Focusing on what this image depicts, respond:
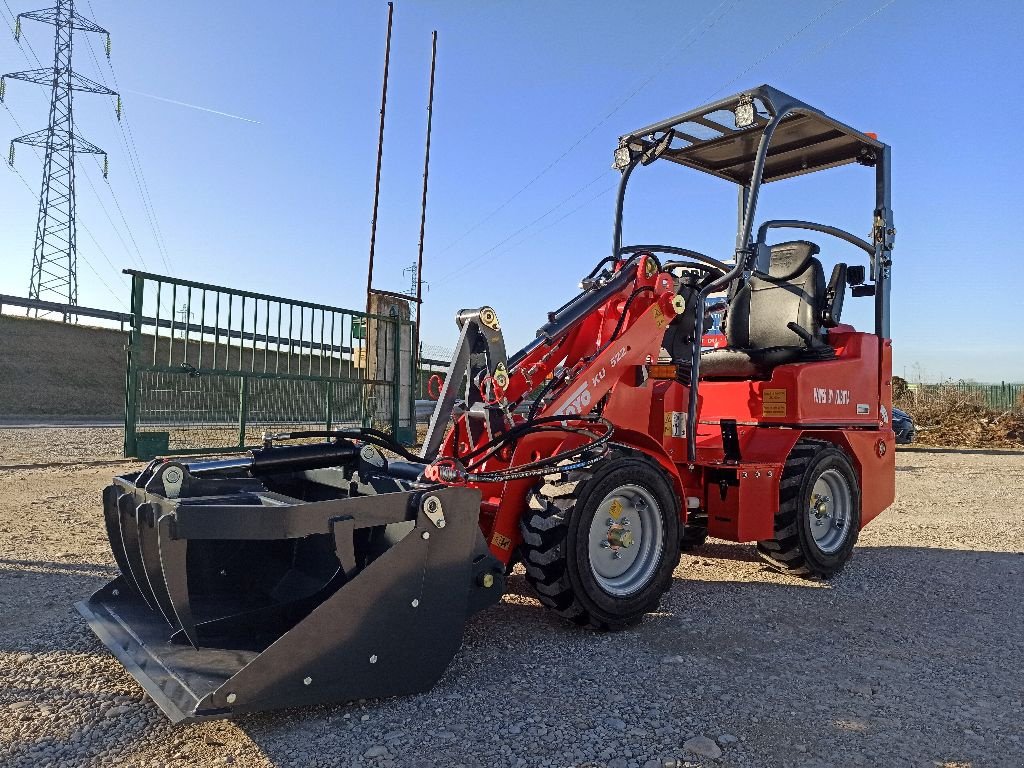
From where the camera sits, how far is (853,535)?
562cm

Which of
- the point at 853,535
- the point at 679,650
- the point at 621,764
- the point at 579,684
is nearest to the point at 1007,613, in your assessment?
the point at 853,535

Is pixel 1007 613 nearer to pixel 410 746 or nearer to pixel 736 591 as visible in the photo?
pixel 736 591

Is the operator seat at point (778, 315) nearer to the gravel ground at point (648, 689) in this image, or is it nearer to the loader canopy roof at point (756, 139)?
the loader canopy roof at point (756, 139)

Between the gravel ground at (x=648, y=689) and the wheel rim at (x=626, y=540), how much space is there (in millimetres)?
279

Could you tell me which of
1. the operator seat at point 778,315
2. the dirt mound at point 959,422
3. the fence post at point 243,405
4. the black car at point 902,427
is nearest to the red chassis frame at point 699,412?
the operator seat at point 778,315

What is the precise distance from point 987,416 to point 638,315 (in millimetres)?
20240

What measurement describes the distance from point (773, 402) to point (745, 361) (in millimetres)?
398

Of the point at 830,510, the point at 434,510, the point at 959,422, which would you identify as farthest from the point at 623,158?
the point at 959,422

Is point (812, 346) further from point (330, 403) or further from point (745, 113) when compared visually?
point (330, 403)

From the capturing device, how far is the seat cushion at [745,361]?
222 inches

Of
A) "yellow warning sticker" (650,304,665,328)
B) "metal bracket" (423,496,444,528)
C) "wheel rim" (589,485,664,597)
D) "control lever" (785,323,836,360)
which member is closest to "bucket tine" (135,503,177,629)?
"metal bracket" (423,496,444,528)

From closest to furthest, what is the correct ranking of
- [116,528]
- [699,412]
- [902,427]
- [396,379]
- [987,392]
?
[116,528] → [699,412] → [396,379] → [902,427] → [987,392]

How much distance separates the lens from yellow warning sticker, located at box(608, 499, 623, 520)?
4.00 meters

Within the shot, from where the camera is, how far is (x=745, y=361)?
18.7ft
